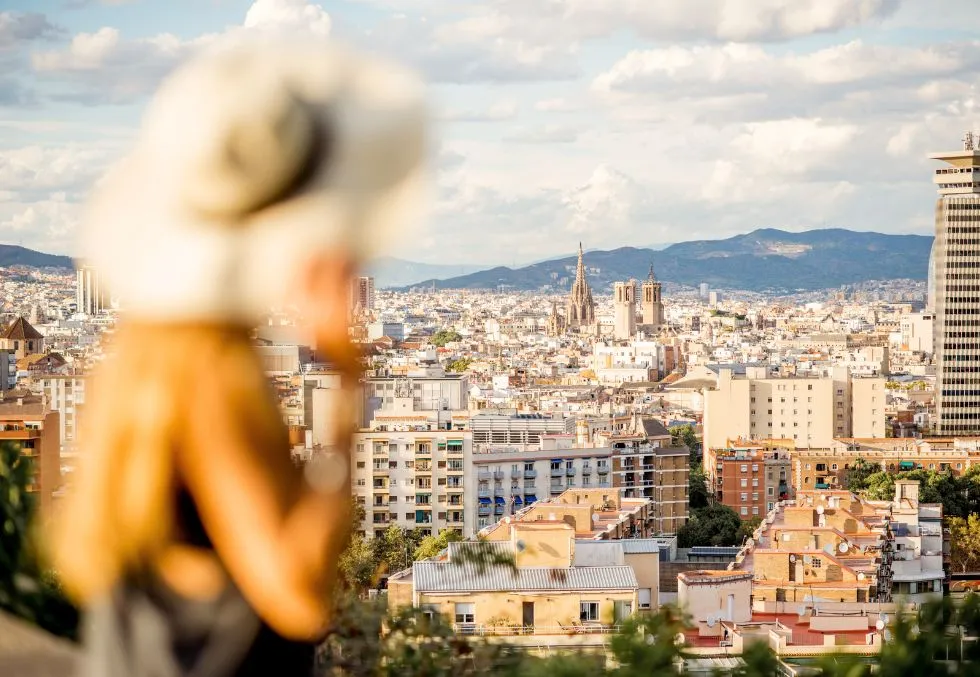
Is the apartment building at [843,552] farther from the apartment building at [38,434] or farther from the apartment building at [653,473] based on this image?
the apartment building at [653,473]

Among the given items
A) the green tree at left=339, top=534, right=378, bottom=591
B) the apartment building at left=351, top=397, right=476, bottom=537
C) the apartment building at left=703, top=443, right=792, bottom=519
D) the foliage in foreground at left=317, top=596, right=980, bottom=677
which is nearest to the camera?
the green tree at left=339, top=534, right=378, bottom=591

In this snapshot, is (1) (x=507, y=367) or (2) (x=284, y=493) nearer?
(2) (x=284, y=493)

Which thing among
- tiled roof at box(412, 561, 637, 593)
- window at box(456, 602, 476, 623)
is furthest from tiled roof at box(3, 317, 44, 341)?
window at box(456, 602, 476, 623)

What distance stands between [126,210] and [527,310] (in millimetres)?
178820

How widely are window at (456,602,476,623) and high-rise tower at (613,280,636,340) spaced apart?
124 meters

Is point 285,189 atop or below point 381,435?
atop

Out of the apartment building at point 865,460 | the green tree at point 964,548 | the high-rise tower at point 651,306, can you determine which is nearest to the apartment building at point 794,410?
the apartment building at point 865,460

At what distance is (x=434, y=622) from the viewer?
2.64 metres

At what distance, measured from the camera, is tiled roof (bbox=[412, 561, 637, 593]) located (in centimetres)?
1363

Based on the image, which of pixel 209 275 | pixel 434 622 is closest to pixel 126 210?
pixel 209 275

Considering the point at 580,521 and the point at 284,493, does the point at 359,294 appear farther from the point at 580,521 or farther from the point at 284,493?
the point at 580,521

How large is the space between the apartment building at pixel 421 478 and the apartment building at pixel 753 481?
452 inches

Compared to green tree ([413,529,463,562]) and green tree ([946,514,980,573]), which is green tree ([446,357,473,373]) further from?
green tree ([413,529,463,562])

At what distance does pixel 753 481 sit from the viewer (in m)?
43.2
